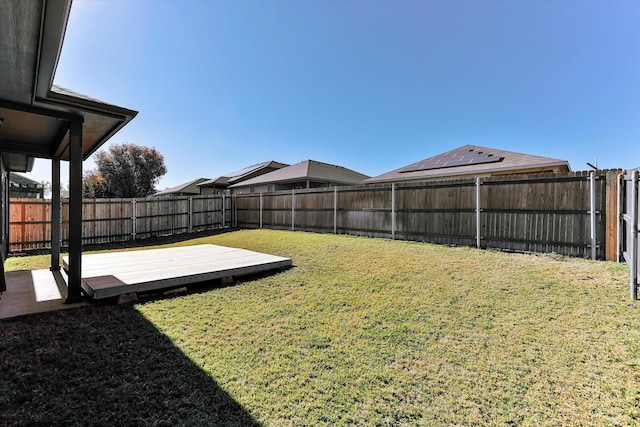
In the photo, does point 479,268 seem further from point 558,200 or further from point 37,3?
point 37,3

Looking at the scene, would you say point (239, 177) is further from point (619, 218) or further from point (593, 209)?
point (619, 218)

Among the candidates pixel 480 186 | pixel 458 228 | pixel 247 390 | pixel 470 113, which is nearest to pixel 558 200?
pixel 480 186

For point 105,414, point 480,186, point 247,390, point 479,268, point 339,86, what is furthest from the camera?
point 339,86

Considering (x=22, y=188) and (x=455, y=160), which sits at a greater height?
(x=455, y=160)

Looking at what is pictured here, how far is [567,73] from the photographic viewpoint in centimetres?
988

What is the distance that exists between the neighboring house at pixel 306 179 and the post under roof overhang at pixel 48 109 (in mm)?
11666

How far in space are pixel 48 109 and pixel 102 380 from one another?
353 centimetres

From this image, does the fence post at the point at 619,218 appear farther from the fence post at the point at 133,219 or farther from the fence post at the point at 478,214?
the fence post at the point at 133,219

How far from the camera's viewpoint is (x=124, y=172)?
26.3m

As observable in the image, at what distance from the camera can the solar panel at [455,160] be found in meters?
11.7

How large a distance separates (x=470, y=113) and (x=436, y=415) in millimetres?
14129

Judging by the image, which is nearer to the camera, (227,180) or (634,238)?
(634,238)

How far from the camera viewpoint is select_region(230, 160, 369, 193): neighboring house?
54.9ft

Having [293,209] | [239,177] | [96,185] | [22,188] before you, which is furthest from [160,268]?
[96,185]
